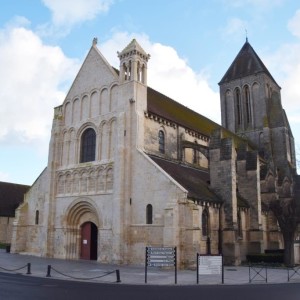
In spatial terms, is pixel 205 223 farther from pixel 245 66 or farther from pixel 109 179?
pixel 245 66

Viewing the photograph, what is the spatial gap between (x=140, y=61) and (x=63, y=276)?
18.3 m

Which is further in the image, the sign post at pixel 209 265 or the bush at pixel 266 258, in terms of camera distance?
the bush at pixel 266 258

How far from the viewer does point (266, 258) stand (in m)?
28.8

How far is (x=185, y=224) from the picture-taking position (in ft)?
81.4

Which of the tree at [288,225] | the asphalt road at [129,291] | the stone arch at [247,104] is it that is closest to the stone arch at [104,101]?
the tree at [288,225]

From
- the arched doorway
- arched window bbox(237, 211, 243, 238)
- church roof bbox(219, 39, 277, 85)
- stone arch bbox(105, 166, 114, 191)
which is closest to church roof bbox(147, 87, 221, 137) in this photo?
stone arch bbox(105, 166, 114, 191)

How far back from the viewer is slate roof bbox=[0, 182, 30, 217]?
51.2 metres

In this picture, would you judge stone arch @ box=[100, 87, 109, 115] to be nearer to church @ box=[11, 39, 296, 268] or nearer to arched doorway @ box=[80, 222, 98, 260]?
church @ box=[11, 39, 296, 268]

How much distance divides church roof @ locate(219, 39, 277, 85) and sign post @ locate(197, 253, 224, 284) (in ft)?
132

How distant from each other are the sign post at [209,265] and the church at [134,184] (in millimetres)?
5646

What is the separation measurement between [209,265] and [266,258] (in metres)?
12.3

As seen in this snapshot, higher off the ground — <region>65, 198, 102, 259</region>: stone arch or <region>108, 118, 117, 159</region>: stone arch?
<region>108, 118, 117, 159</region>: stone arch

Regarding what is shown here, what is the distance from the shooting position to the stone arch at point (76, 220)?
30961 millimetres

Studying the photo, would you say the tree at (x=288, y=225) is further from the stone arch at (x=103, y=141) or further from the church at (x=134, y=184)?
the stone arch at (x=103, y=141)
